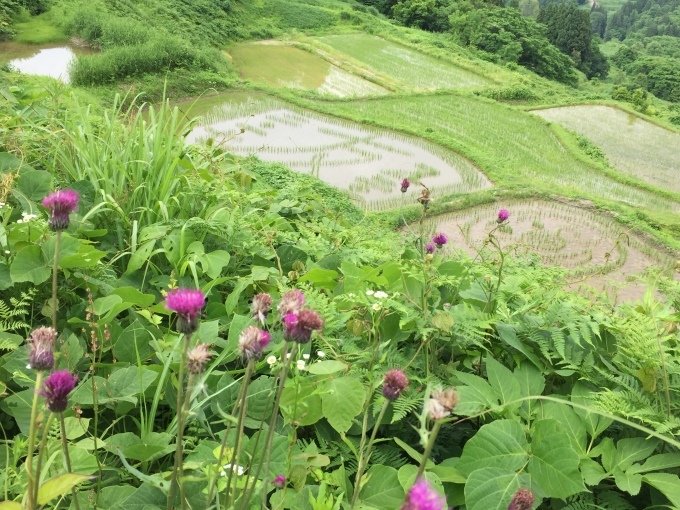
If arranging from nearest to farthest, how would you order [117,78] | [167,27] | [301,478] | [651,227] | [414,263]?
1. [301,478]
2. [414,263]
3. [651,227]
4. [117,78]
5. [167,27]

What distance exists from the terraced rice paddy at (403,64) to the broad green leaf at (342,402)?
13056 mm

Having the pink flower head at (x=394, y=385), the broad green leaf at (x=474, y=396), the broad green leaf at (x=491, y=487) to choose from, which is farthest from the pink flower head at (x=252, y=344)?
the broad green leaf at (x=474, y=396)

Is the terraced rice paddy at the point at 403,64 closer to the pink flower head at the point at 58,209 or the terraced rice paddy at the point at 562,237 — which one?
the terraced rice paddy at the point at 562,237

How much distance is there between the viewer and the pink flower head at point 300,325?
783mm

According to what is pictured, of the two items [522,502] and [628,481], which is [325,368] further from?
[628,481]

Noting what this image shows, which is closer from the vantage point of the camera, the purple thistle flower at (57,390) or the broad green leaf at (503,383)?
the purple thistle flower at (57,390)

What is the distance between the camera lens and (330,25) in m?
19.3

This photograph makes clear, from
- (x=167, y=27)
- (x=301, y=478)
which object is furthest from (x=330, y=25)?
(x=301, y=478)

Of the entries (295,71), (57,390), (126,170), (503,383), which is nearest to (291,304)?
(57,390)

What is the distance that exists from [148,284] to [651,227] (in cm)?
728

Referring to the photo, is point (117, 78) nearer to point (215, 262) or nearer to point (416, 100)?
point (416, 100)

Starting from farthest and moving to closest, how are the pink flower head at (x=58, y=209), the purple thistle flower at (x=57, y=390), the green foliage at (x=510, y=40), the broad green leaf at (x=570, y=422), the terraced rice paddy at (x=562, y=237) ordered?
the green foliage at (x=510, y=40), the terraced rice paddy at (x=562, y=237), the broad green leaf at (x=570, y=422), the pink flower head at (x=58, y=209), the purple thistle flower at (x=57, y=390)

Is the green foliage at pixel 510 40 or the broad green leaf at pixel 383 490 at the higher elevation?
the green foliage at pixel 510 40

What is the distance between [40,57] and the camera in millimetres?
10984
